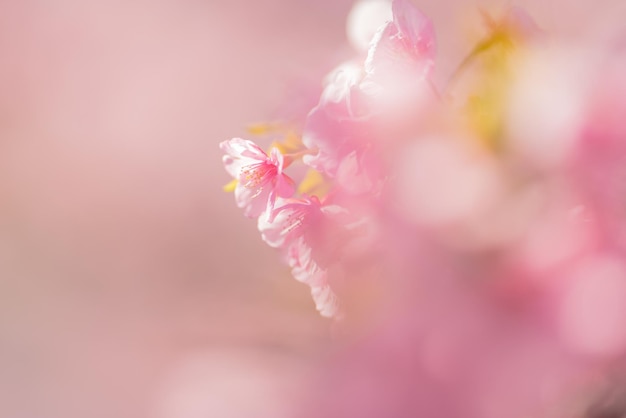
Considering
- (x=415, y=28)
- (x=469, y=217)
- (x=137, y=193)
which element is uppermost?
(x=137, y=193)

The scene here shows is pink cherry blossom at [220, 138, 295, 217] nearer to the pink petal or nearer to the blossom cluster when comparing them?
the blossom cluster

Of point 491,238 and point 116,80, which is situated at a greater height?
point 116,80

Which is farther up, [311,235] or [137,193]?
[137,193]

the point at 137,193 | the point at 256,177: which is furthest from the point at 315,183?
the point at 137,193

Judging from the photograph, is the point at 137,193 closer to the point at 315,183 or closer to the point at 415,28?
the point at 315,183

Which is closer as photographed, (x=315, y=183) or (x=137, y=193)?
(x=315, y=183)

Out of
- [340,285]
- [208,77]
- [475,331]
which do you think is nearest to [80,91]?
[208,77]

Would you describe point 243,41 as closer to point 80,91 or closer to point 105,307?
point 80,91
